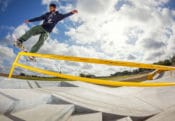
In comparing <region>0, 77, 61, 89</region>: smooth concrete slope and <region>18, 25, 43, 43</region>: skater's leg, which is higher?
<region>18, 25, 43, 43</region>: skater's leg

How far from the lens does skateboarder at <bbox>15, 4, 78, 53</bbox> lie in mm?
9539

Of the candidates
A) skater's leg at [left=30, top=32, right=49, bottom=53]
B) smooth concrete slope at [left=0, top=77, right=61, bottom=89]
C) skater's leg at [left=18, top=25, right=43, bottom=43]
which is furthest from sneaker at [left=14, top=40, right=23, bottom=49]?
smooth concrete slope at [left=0, top=77, right=61, bottom=89]

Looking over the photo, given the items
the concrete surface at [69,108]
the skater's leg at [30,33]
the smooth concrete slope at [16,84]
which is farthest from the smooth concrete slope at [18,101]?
the skater's leg at [30,33]

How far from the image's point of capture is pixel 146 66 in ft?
16.1

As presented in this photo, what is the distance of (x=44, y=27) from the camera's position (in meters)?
9.87

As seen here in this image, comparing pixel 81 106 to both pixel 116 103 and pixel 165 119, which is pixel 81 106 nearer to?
pixel 116 103

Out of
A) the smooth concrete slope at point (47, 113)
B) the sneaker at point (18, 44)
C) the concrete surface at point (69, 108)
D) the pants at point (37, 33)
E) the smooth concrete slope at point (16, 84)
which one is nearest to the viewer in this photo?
the smooth concrete slope at point (47, 113)

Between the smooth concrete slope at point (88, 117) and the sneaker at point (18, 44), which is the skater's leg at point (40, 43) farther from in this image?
the smooth concrete slope at point (88, 117)

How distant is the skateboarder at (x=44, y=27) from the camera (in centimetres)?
A: 954

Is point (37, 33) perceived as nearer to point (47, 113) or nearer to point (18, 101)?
point (18, 101)

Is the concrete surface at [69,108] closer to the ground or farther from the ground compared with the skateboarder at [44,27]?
closer to the ground

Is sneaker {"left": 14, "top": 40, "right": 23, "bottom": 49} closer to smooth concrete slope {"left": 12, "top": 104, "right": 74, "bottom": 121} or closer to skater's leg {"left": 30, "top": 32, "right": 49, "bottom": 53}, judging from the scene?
skater's leg {"left": 30, "top": 32, "right": 49, "bottom": 53}

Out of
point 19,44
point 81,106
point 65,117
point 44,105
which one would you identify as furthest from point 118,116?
point 19,44

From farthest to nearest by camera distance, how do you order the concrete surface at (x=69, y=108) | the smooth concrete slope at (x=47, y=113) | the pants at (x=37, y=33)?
the pants at (x=37, y=33) < the concrete surface at (x=69, y=108) < the smooth concrete slope at (x=47, y=113)
